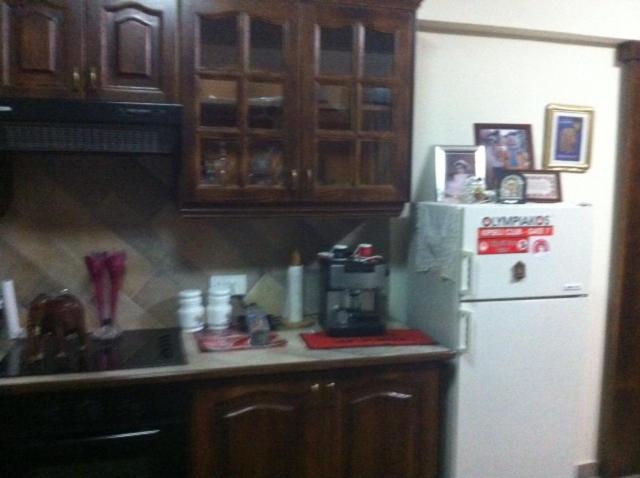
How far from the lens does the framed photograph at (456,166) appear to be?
95.8 inches

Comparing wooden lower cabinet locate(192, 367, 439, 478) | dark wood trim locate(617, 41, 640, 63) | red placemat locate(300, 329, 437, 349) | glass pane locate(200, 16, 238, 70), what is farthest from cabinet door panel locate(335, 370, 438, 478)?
dark wood trim locate(617, 41, 640, 63)

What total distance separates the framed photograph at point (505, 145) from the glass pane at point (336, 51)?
30.2 inches

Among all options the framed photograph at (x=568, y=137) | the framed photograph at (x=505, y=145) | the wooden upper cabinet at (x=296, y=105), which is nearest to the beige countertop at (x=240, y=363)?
the wooden upper cabinet at (x=296, y=105)

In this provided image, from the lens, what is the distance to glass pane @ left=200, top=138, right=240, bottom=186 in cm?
207

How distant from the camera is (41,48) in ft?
6.16

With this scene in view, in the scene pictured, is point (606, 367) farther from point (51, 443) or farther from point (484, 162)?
point (51, 443)

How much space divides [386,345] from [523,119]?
1309 mm

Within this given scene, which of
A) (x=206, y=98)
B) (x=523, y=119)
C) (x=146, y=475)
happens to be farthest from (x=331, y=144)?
(x=146, y=475)

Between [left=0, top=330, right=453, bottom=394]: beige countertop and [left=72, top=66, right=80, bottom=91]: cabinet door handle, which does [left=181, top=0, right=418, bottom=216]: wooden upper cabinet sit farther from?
[left=0, top=330, right=453, bottom=394]: beige countertop

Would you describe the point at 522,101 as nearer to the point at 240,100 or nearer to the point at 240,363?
the point at 240,100

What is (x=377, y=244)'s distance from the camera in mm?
2604

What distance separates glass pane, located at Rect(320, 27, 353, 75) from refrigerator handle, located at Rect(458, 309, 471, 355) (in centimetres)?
101

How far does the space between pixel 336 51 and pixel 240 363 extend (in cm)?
121

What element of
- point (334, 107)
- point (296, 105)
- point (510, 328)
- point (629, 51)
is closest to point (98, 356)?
point (296, 105)
